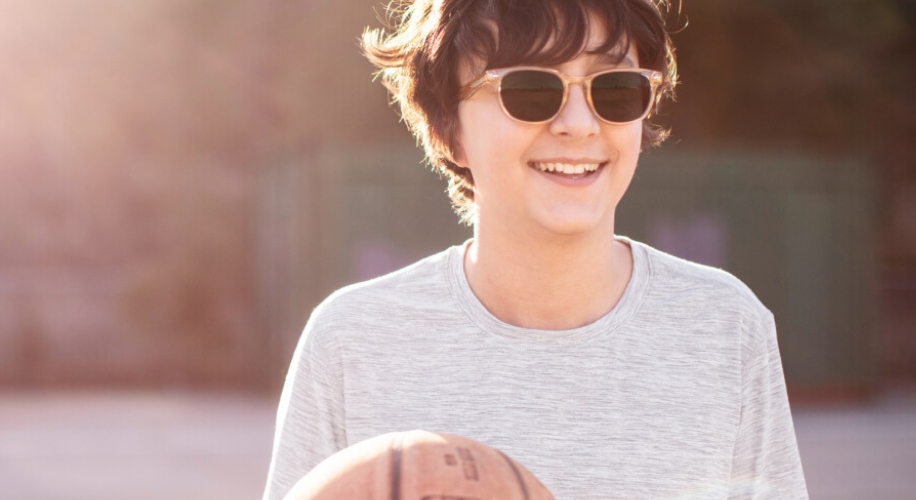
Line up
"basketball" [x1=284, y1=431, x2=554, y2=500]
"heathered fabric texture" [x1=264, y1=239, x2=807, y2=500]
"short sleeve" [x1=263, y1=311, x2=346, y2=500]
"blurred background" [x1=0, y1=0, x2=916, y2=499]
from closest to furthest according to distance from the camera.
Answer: "basketball" [x1=284, y1=431, x2=554, y2=500]
"heathered fabric texture" [x1=264, y1=239, x2=807, y2=500]
"short sleeve" [x1=263, y1=311, x2=346, y2=500]
"blurred background" [x1=0, y1=0, x2=916, y2=499]

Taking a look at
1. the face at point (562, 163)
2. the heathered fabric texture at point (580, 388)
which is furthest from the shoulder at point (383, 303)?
the face at point (562, 163)

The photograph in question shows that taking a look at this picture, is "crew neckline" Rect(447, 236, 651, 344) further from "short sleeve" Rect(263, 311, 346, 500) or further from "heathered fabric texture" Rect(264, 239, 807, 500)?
"short sleeve" Rect(263, 311, 346, 500)

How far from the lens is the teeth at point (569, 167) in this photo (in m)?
2.33

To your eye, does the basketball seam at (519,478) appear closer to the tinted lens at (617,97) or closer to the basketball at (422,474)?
the basketball at (422,474)

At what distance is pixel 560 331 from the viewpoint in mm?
2391

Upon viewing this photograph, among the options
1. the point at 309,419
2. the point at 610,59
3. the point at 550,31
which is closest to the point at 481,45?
the point at 550,31

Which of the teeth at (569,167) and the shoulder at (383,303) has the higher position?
the teeth at (569,167)

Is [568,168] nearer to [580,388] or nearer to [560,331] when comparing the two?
[560,331]

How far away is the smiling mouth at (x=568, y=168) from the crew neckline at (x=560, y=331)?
288 mm

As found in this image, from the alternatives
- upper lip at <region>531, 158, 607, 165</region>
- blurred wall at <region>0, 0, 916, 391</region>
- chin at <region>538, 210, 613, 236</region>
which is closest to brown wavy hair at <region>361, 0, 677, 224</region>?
upper lip at <region>531, 158, 607, 165</region>

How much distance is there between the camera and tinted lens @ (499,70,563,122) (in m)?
2.31

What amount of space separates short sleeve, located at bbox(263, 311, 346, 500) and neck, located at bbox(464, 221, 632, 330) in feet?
1.22

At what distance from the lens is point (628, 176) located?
2.40m

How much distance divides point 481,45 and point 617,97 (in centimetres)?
33
